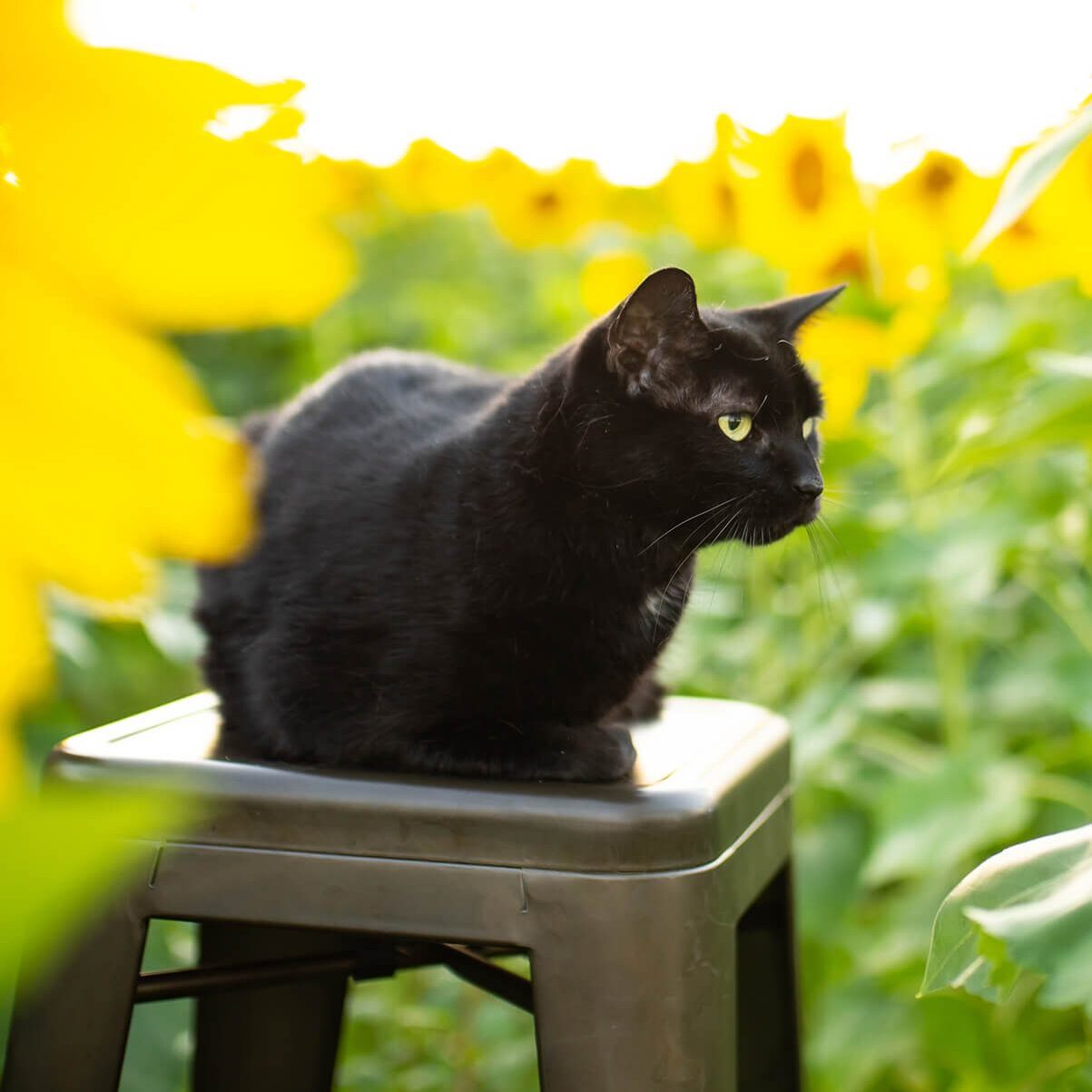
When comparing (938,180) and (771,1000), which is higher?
(938,180)

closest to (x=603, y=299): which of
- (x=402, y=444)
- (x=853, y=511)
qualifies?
(x=853, y=511)

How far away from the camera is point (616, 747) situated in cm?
81

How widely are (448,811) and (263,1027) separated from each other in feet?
1.19

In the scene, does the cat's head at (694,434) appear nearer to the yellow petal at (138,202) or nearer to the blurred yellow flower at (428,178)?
the yellow petal at (138,202)

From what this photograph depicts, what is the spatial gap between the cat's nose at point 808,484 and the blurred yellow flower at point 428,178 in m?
1.28

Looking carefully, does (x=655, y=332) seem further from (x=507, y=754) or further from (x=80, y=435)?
(x=80, y=435)

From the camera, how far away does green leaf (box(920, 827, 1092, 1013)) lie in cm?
59

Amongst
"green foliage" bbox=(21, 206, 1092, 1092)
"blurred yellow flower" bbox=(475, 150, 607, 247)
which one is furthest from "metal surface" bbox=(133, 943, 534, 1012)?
"blurred yellow flower" bbox=(475, 150, 607, 247)

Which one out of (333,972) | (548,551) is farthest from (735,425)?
(333,972)

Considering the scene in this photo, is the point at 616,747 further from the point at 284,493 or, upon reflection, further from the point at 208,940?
the point at 208,940

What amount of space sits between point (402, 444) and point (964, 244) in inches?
29.7

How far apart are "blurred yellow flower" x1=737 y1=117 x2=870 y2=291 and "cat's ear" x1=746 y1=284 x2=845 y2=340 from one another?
42 cm

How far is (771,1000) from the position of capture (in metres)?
1.04

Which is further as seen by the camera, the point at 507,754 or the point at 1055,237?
the point at 1055,237
